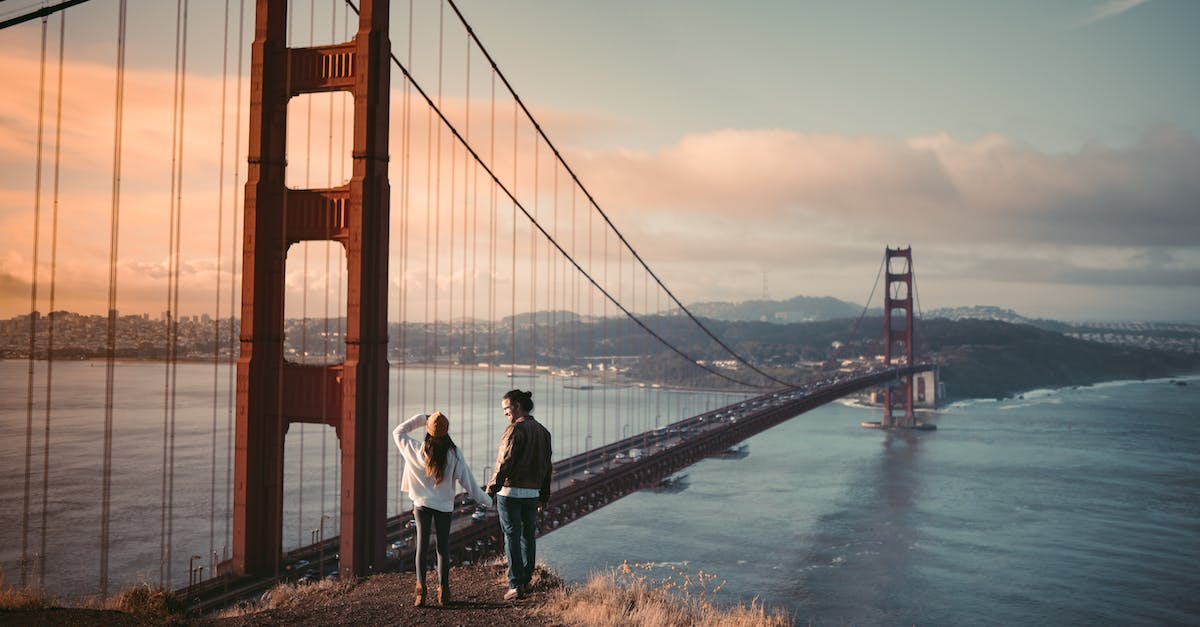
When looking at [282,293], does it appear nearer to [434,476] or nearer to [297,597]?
[297,597]

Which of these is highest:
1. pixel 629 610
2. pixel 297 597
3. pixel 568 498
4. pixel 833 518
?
pixel 629 610

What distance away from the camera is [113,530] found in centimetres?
3703

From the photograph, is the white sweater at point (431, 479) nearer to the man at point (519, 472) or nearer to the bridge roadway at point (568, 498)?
the man at point (519, 472)

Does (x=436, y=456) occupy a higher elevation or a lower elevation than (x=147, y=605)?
higher

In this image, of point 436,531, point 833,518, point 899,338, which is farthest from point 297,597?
point 899,338

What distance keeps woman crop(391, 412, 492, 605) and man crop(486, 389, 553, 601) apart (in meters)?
0.23

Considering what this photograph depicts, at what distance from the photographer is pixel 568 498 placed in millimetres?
24016

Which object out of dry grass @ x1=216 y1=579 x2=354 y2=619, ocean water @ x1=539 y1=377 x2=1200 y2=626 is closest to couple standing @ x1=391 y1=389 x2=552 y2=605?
dry grass @ x1=216 y1=579 x2=354 y2=619

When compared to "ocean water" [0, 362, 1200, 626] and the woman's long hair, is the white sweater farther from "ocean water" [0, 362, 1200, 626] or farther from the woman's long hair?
"ocean water" [0, 362, 1200, 626]

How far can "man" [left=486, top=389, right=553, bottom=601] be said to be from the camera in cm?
659

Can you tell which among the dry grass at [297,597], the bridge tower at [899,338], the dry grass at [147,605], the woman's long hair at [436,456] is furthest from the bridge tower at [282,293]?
the bridge tower at [899,338]

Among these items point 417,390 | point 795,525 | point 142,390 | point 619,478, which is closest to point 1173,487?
point 795,525

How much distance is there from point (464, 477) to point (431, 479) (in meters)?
0.28

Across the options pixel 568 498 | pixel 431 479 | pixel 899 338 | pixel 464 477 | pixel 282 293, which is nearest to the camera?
pixel 431 479
